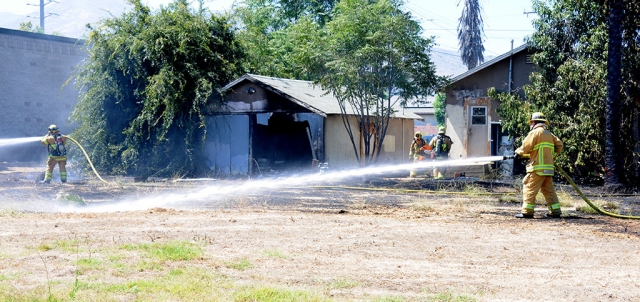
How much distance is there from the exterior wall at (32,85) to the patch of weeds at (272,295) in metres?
27.6

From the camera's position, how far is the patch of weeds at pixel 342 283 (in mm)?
5938

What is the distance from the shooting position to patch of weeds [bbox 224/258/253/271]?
6.71 metres

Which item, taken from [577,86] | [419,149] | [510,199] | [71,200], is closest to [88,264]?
[71,200]

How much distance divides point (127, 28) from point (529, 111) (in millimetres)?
13174

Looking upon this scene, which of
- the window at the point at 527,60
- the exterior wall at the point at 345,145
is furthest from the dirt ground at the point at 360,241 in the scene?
the window at the point at 527,60

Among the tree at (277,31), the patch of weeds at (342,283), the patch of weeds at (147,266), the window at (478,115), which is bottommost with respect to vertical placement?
the patch of weeds at (342,283)

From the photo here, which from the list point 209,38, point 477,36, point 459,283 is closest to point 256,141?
point 209,38

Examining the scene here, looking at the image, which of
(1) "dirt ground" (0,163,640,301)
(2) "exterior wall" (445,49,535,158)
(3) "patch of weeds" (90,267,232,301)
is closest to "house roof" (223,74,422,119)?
(2) "exterior wall" (445,49,535,158)

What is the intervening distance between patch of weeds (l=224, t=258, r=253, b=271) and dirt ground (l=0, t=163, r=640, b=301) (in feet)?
0.23

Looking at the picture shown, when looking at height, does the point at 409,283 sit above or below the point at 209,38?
below

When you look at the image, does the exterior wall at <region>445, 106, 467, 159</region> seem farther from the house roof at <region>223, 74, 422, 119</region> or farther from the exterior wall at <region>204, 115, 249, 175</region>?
the exterior wall at <region>204, 115, 249, 175</region>

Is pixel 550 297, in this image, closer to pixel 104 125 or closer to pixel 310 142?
pixel 310 142

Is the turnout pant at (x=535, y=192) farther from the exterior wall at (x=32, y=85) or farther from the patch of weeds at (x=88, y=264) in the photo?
the exterior wall at (x=32, y=85)

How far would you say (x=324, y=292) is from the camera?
5715 mm
